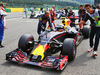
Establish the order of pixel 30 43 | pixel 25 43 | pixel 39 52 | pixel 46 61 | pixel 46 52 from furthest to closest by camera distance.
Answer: pixel 30 43
pixel 25 43
pixel 46 52
pixel 39 52
pixel 46 61

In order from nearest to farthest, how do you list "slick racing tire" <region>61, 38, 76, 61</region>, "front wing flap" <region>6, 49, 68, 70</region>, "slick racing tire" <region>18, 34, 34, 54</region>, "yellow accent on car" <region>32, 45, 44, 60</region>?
"front wing flap" <region>6, 49, 68, 70</region> → "yellow accent on car" <region>32, 45, 44, 60</region> → "slick racing tire" <region>61, 38, 76, 61</region> → "slick racing tire" <region>18, 34, 34, 54</region>

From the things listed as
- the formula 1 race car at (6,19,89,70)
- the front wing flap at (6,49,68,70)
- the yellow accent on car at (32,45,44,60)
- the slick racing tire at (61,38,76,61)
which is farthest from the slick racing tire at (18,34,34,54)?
the slick racing tire at (61,38,76,61)

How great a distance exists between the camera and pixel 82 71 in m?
4.45

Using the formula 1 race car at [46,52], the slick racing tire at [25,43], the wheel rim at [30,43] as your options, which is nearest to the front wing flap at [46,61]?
the formula 1 race car at [46,52]

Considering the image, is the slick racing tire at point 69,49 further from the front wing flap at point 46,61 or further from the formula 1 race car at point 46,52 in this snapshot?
the front wing flap at point 46,61

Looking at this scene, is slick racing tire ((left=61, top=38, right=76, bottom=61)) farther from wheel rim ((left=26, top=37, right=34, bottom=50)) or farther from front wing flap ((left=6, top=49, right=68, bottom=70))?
wheel rim ((left=26, top=37, right=34, bottom=50))

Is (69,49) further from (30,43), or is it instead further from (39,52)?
(30,43)

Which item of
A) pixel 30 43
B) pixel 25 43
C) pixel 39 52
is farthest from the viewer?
pixel 30 43

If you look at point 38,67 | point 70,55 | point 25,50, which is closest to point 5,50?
point 25,50

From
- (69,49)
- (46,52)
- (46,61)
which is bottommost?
(46,61)

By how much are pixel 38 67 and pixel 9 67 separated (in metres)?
0.81

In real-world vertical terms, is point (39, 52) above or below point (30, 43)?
below

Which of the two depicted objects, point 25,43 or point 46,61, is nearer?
point 46,61

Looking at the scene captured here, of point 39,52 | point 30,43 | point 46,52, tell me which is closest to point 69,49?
point 46,52
